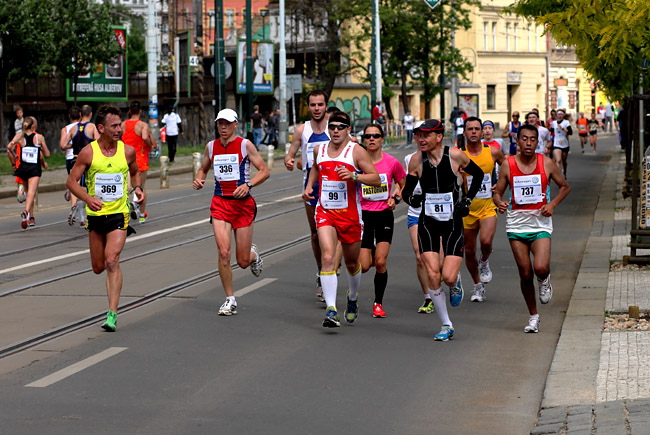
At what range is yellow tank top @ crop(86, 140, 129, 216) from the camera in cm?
962

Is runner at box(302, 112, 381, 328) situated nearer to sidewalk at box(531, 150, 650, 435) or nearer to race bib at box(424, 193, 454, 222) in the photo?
race bib at box(424, 193, 454, 222)

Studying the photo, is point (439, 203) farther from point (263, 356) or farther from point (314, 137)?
point (314, 137)

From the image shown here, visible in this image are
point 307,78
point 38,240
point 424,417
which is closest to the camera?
point 424,417

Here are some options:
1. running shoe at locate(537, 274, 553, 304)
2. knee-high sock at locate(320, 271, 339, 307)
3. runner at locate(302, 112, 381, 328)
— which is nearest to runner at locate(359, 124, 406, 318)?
runner at locate(302, 112, 381, 328)

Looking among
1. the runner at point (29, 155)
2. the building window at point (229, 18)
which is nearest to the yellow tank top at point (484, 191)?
the runner at point (29, 155)

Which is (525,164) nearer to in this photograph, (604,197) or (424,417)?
(424,417)

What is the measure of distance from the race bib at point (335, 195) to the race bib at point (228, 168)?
1035mm

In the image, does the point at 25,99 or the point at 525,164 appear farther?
the point at 25,99

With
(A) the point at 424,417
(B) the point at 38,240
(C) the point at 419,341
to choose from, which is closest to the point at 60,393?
(A) the point at 424,417

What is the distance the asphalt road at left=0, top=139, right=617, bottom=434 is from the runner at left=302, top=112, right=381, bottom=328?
17.2 inches

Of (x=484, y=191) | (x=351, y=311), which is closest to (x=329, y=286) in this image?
(x=351, y=311)

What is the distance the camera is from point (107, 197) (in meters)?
9.62

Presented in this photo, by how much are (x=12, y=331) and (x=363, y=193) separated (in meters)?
3.13

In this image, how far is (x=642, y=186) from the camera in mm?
12789
